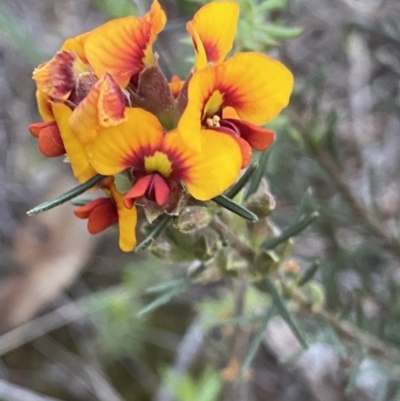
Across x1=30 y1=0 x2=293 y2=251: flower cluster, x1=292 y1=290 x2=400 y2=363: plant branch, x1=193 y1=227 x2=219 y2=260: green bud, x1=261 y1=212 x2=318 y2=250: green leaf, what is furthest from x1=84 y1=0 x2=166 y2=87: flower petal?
x1=292 y1=290 x2=400 y2=363: plant branch

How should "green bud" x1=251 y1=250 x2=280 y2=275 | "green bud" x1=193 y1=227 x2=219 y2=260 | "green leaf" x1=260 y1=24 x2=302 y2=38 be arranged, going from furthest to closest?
"green leaf" x1=260 y1=24 x2=302 y2=38 → "green bud" x1=251 y1=250 x2=280 y2=275 → "green bud" x1=193 y1=227 x2=219 y2=260

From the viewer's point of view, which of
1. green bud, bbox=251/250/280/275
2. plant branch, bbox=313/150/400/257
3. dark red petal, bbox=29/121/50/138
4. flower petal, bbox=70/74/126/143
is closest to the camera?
flower petal, bbox=70/74/126/143

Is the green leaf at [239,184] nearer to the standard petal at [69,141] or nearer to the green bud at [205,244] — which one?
the green bud at [205,244]

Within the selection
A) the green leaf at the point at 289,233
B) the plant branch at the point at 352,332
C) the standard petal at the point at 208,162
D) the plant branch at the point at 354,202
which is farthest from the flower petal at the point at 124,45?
the plant branch at the point at 354,202

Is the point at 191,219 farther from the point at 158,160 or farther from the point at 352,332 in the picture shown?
the point at 352,332

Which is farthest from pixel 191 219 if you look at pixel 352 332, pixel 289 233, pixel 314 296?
pixel 352 332

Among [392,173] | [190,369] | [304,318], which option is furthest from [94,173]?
[190,369]

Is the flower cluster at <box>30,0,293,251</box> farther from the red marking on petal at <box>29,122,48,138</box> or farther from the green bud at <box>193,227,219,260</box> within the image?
the green bud at <box>193,227,219,260</box>
